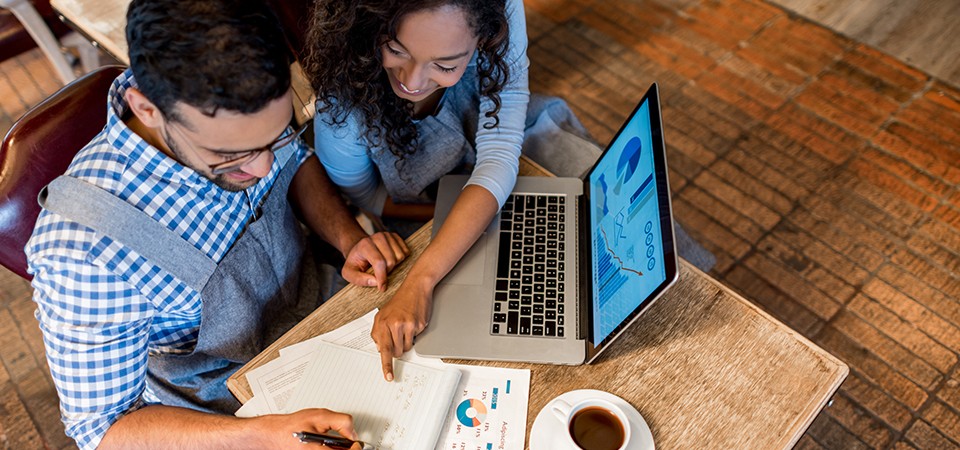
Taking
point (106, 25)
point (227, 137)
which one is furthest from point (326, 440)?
point (106, 25)

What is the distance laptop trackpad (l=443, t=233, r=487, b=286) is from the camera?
1.20 m

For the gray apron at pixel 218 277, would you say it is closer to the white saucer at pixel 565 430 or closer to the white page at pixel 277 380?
the white page at pixel 277 380

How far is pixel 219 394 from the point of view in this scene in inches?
50.1

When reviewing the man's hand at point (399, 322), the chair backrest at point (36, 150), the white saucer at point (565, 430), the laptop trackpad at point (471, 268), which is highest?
the chair backrest at point (36, 150)

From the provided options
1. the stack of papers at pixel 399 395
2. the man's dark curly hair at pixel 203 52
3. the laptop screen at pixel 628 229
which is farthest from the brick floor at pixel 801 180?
the man's dark curly hair at pixel 203 52

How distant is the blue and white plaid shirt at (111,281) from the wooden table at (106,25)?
1.65ft

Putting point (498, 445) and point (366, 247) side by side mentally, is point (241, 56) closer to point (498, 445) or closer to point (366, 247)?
point (366, 247)

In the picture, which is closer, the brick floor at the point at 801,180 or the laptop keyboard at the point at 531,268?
the laptop keyboard at the point at 531,268

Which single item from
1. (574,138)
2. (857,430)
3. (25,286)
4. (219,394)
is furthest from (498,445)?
(25,286)

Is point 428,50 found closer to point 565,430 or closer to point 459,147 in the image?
point 459,147

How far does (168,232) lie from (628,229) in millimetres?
745

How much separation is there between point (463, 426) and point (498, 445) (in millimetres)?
64

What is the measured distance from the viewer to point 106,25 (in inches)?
67.9

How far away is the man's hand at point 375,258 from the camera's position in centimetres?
121
